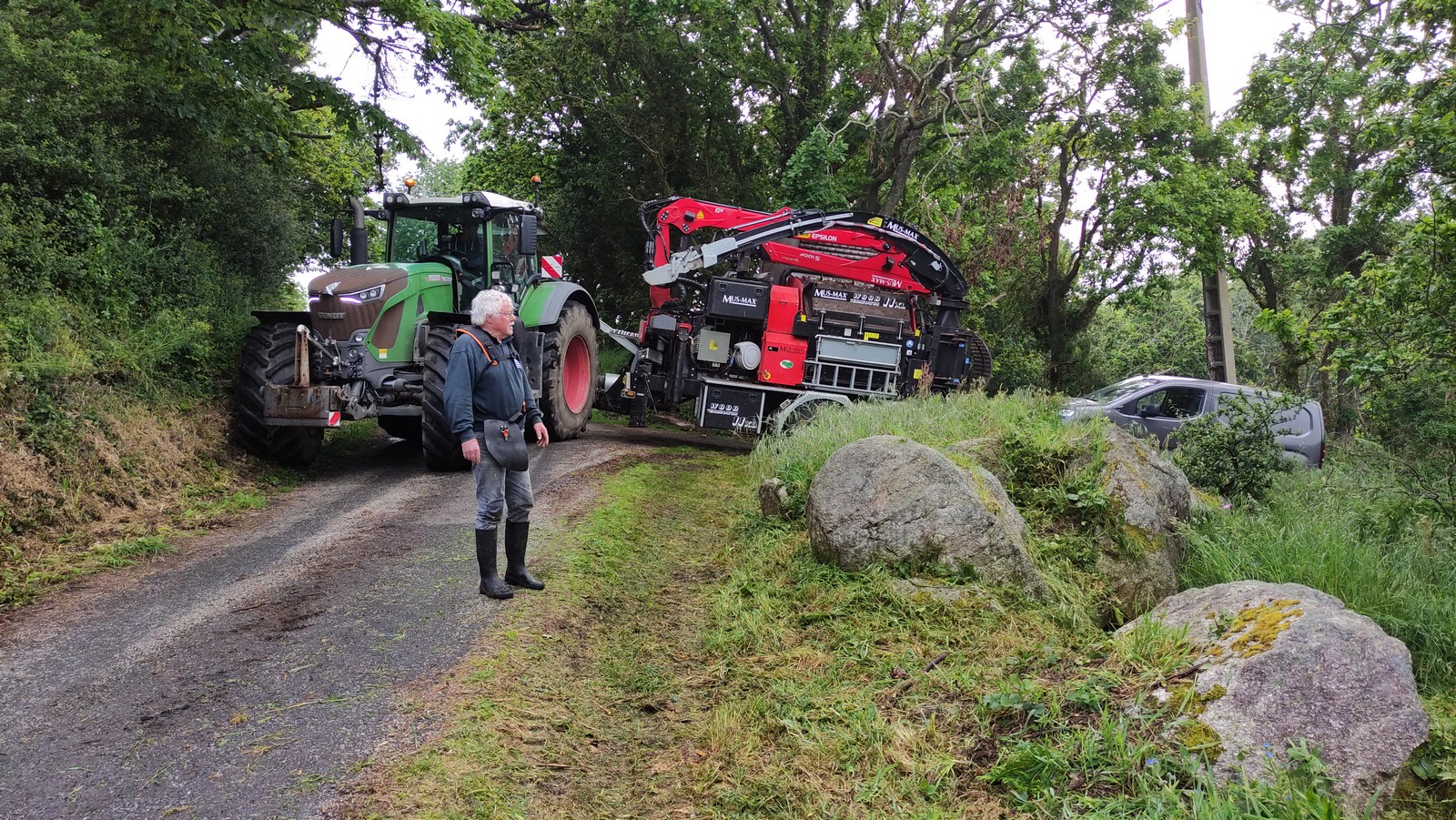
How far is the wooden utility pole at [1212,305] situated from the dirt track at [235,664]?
40.0 feet

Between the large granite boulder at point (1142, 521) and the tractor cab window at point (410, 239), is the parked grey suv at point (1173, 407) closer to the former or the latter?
the large granite boulder at point (1142, 521)

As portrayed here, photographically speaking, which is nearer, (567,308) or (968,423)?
(968,423)

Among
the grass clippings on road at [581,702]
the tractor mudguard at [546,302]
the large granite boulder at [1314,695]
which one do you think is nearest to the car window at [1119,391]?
the tractor mudguard at [546,302]

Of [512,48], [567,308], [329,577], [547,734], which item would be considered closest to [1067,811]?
[547,734]

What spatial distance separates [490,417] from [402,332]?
440 cm

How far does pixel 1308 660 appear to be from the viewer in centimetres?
327

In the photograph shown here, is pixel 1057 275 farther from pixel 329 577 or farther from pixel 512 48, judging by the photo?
pixel 329 577

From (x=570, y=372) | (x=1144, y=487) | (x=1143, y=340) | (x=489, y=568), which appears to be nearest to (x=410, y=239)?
(x=570, y=372)

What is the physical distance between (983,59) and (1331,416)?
10.8 meters

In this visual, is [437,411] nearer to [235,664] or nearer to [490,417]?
[490,417]

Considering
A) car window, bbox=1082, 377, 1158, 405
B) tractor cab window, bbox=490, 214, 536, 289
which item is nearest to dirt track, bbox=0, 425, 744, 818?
tractor cab window, bbox=490, 214, 536, 289

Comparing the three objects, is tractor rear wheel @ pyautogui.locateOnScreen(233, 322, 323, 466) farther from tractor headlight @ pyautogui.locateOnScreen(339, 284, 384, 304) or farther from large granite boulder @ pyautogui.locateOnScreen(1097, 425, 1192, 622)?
large granite boulder @ pyautogui.locateOnScreen(1097, 425, 1192, 622)

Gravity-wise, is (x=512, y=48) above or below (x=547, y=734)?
above

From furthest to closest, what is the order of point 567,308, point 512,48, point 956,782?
point 512,48 < point 567,308 < point 956,782
